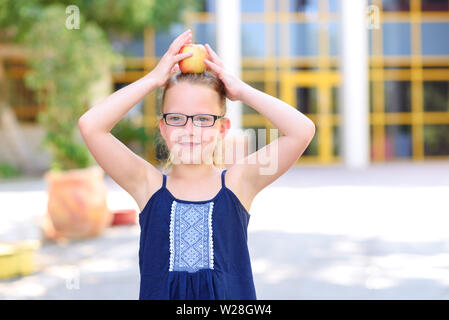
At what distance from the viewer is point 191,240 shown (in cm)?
190

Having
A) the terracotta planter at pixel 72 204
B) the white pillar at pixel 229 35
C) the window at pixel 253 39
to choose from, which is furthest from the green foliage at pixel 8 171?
the terracotta planter at pixel 72 204

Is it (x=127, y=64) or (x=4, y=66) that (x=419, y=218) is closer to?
(x=127, y=64)

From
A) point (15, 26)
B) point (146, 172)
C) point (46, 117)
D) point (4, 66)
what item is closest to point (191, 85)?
point (146, 172)

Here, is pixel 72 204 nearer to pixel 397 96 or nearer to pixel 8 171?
pixel 8 171

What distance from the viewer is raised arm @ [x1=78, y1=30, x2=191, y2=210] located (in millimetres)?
1888

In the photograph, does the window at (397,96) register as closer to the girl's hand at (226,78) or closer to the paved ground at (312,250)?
the paved ground at (312,250)

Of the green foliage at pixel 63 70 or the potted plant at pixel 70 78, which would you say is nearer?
the potted plant at pixel 70 78

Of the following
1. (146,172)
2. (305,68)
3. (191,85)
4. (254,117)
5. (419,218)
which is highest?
(305,68)

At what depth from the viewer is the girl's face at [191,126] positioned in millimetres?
1880

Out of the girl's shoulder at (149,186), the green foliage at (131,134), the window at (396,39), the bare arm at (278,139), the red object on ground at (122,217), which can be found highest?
the window at (396,39)

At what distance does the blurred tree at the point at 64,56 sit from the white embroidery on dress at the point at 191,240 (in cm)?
520

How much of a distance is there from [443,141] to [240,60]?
721 centimetres

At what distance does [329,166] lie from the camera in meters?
17.7

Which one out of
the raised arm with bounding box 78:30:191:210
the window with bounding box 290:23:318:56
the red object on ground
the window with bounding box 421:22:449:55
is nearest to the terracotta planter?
the red object on ground
